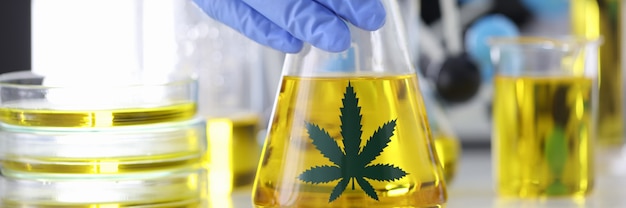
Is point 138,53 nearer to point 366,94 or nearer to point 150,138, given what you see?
point 150,138

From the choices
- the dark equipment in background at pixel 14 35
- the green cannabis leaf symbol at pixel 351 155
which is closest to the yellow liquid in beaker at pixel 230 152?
the green cannabis leaf symbol at pixel 351 155

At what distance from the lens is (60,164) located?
995 mm

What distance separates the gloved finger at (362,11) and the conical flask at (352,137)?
31 millimetres

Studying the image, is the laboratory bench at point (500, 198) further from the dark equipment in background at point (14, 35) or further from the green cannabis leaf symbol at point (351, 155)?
the dark equipment in background at point (14, 35)

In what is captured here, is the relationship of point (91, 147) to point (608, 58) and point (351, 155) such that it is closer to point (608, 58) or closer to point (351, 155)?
point (351, 155)

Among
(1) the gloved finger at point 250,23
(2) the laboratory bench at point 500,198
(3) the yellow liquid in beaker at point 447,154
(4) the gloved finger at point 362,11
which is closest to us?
(4) the gloved finger at point 362,11

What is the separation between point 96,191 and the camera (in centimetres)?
99

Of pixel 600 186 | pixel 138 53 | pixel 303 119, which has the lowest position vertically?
pixel 600 186

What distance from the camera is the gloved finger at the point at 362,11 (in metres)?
0.88

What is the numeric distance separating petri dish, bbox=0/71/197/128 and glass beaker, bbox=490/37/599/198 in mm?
469

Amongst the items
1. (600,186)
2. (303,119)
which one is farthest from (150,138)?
(600,186)

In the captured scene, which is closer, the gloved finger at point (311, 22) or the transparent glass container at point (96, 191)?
the gloved finger at point (311, 22)

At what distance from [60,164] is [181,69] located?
1.50 feet

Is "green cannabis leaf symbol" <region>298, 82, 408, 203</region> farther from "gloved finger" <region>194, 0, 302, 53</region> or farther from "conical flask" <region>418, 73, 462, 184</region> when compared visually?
"conical flask" <region>418, 73, 462, 184</region>
